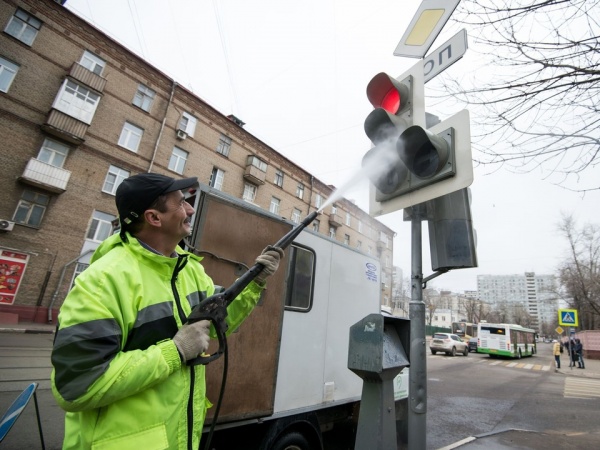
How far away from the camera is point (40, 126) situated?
15.4 meters

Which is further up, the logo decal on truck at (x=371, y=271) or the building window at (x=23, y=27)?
the building window at (x=23, y=27)

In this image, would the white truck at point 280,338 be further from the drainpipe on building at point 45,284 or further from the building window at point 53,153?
the building window at point 53,153

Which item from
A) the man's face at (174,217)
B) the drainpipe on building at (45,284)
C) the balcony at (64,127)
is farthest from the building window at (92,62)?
the man's face at (174,217)

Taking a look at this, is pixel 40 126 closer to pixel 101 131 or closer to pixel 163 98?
pixel 101 131

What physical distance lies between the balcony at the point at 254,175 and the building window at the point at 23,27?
1394 centimetres

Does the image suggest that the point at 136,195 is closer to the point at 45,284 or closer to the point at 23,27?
the point at 45,284

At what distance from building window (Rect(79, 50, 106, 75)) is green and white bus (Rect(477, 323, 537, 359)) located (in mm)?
33386

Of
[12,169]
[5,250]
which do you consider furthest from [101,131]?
[5,250]

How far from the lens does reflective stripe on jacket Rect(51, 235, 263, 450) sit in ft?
3.92

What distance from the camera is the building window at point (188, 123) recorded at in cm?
2098

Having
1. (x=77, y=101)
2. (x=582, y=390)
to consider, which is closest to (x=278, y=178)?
(x=77, y=101)

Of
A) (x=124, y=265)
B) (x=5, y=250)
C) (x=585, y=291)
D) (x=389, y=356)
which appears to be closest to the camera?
(x=124, y=265)

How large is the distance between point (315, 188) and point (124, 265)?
28.9 meters

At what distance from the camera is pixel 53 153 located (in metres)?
15.8
